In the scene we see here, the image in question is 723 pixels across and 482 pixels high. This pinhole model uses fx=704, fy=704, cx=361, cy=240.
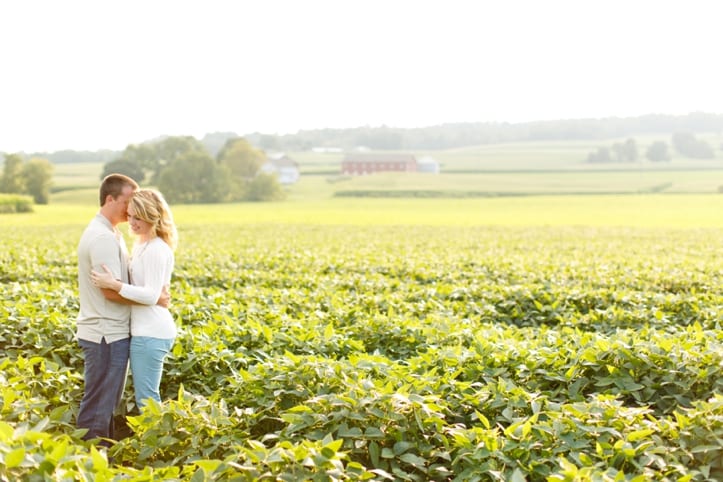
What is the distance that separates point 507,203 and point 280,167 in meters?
78.6

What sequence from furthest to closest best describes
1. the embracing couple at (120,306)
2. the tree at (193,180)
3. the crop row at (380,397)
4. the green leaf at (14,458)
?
1. the tree at (193,180)
2. the embracing couple at (120,306)
3. the crop row at (380,397)
4. the green leaf at (14,458)

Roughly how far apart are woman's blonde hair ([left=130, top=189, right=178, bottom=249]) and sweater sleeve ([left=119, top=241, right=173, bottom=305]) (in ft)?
0.32

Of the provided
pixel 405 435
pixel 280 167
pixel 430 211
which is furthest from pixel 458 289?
pixel 280 167

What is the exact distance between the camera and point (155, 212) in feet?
18.6

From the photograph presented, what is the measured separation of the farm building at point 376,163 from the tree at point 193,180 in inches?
2239

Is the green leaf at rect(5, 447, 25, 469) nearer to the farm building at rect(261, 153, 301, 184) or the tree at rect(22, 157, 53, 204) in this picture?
the tree at rect(22, 157, 53, 204)

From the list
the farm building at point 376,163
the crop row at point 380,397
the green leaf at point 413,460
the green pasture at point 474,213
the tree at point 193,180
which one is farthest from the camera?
the farm building at point 376,163

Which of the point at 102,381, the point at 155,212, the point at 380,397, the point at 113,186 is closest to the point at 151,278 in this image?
the point at 155,212

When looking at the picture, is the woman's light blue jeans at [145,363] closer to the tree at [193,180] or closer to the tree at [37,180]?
the tree at [193,180]

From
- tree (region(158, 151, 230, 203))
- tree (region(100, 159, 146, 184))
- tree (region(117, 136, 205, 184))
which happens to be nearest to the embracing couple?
tree (region(158, 151, 230, 203))

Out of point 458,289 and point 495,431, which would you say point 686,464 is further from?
point 458,289

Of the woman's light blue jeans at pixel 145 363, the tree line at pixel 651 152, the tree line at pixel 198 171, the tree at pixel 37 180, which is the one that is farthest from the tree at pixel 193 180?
the woman's light blue jeans at pixel 145 363

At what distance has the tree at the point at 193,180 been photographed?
312 feet

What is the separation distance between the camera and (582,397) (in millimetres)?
5664
